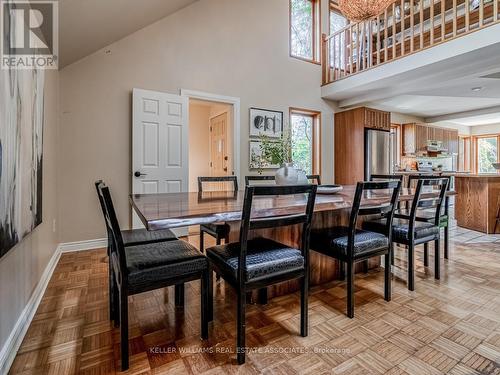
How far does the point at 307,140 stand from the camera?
16.8 ft

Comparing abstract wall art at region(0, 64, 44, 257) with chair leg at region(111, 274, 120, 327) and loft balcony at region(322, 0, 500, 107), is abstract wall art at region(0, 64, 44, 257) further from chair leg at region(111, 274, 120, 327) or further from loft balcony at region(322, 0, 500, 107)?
loft balcony at region(322, 0, 500, 107)

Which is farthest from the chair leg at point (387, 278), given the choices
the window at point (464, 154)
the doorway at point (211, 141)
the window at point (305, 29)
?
the window at point (464, 154)

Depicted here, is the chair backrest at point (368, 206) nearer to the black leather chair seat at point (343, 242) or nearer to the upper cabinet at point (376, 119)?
the black leather chair seat at point (343, 242)

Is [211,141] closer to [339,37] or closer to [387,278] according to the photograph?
[339,37]

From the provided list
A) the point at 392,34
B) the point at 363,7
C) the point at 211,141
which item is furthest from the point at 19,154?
the point at 392,34

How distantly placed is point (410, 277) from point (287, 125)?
3249mm

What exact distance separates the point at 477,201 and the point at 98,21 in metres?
5.35

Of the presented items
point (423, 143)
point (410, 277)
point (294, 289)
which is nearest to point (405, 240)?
point (410, 277)

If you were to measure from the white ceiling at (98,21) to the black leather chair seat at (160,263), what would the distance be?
6.23 feet

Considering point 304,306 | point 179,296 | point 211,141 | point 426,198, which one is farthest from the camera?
point 211,141

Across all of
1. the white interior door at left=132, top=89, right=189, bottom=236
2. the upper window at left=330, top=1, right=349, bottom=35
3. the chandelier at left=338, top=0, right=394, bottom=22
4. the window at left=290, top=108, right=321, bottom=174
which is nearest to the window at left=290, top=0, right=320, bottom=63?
the upper window at left=330, top=1, right=349, bottom=35

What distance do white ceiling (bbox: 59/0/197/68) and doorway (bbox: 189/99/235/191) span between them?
1525 millimetres

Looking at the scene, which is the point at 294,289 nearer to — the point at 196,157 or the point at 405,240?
the point at 405,240

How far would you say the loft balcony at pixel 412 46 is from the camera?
2975mm
